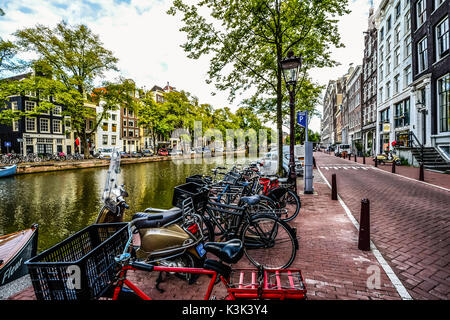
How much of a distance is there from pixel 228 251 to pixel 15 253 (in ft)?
10.8

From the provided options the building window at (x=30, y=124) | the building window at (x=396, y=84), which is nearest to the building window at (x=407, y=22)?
the building window at (x=396, y=84)

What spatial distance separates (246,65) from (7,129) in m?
39.0

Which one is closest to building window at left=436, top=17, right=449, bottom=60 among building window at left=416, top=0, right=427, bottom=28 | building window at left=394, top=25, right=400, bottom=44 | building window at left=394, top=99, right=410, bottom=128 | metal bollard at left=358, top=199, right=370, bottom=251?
building window at left=416, top=0, right=427, bottom=28

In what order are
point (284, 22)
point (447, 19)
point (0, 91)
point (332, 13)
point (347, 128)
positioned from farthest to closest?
point (347, 128) < point (0, 91) < point (447, 19) < point (284, 22) < point (332, 13)

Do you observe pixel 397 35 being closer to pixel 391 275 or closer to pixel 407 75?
pixel 407 75

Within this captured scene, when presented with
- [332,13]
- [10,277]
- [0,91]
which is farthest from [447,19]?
[0,91]

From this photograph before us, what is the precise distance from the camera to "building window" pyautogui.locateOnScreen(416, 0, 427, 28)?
1862 centimetres

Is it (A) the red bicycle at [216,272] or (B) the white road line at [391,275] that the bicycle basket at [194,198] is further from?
(B) the white road line at [391,275]

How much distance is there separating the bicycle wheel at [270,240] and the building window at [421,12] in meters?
24.8

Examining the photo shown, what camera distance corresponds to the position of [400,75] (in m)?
24.2

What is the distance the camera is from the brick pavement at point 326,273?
2820 mm

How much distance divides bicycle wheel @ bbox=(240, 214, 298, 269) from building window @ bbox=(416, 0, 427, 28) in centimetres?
2483

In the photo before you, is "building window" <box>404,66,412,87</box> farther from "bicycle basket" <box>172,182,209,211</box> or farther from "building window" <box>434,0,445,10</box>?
"bicycle basket" <box>172,182,209,211</box>
